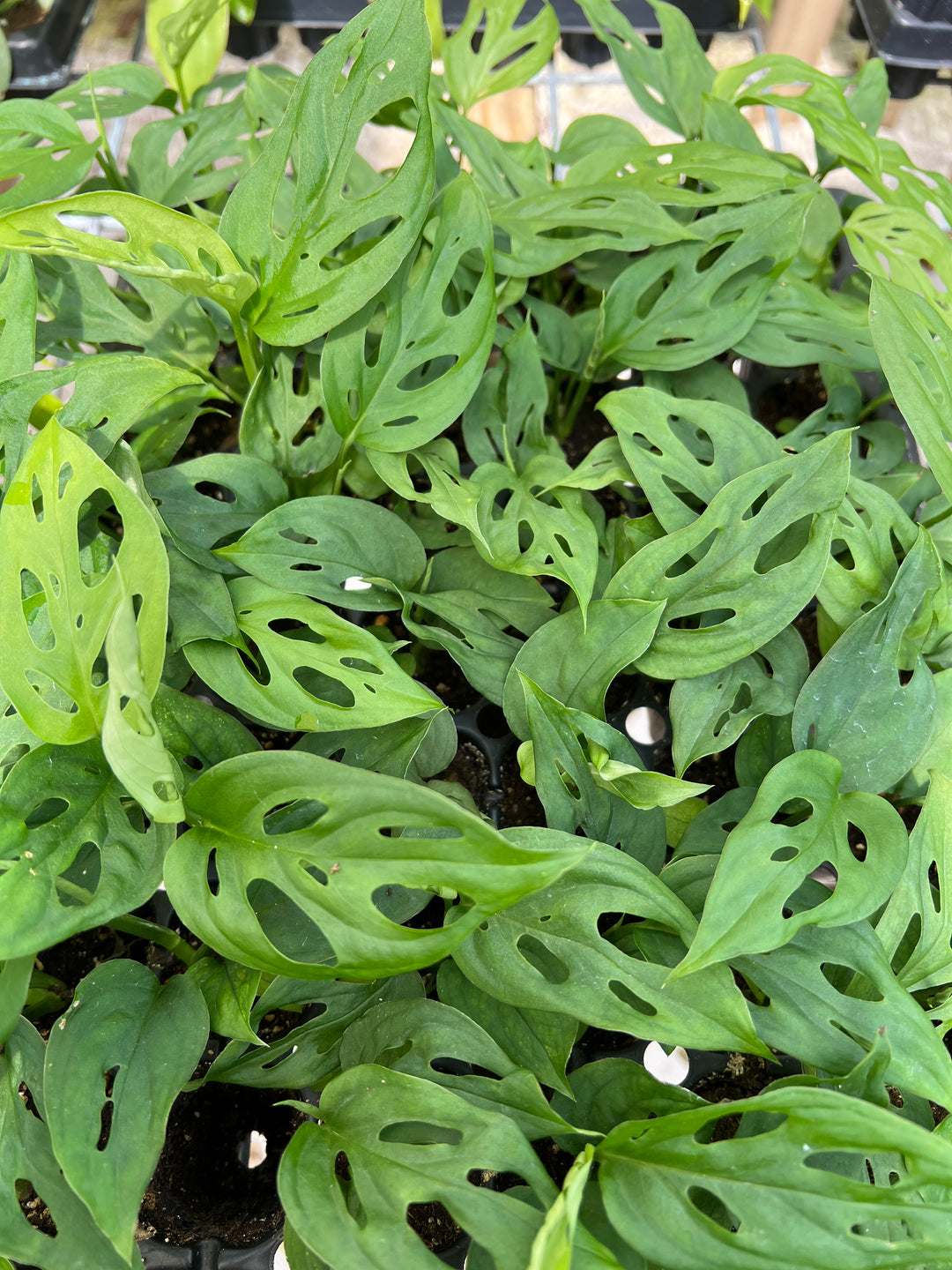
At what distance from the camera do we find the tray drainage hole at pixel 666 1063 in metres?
0.79

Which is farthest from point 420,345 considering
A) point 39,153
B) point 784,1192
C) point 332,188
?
point 784,1192

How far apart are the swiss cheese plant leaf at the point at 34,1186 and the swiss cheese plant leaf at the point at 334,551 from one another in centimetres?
34

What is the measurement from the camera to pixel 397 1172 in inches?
21.0

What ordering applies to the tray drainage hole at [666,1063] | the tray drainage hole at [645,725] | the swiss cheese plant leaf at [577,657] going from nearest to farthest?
the swiss cheese plant leaf at [577,657] → the tray drainage hole at [666,1063] → the tray drainage hole at [645,725]

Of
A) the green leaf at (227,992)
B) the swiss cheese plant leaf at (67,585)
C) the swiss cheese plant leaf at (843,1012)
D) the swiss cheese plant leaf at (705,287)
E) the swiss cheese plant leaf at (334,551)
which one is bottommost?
the green leaf at (227,992)

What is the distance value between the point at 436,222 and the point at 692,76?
1.36 ft

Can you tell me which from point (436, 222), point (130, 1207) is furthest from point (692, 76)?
point (130, 1207)

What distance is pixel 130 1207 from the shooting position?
51 cm

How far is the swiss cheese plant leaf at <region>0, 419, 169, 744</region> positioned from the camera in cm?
52

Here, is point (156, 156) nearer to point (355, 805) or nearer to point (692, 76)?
point (692, 76)

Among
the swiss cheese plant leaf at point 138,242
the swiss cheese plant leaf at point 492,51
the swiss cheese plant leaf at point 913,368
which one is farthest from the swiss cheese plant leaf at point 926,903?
the swiss cheese plant leaf at point 492,51

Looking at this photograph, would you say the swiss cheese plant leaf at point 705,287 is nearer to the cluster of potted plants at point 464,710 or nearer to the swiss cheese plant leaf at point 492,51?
the cluster of potted plants at point 464,710

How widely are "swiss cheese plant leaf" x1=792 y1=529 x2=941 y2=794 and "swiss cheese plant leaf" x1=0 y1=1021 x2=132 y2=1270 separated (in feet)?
1.70

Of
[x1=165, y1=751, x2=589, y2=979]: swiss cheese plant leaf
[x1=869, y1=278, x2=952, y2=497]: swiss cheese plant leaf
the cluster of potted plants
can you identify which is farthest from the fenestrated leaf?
[x1=869, y1=278, x2=952, y2=497]: swiss cheese plant leaf
